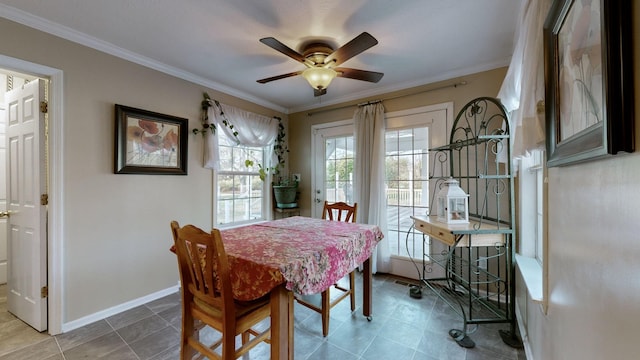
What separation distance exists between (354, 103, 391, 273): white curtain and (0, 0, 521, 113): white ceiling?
620 mm

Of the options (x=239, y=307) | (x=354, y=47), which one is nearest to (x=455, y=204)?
(x=354, y=47)

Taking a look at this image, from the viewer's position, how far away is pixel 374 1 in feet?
5.77

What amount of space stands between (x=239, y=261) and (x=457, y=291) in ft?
8.22

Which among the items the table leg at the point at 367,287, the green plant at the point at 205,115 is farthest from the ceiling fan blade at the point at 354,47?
the green plant at the point at 205,115

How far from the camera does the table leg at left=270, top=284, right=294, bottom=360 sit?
Answer: 4.34 ft

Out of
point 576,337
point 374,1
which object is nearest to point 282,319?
point 576,337

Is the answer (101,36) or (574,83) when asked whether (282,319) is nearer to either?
(574,83)

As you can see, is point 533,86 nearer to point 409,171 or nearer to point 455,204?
point 455,204

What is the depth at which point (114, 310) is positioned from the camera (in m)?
2.39

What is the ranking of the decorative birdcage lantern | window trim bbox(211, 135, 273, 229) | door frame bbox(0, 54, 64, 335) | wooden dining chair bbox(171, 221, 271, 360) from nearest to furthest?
wooden dining chair bbox(171, 221, 271, 360) → door frame bbox(0, 54, 64, 335) → the decorative birdcage lantern → window trim bbox(211, 135, 273, 229)

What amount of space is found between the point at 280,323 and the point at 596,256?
1.28 meters

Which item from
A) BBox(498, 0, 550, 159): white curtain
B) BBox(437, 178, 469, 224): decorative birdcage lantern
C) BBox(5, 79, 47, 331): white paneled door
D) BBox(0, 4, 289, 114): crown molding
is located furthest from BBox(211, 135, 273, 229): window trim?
BBox(498, 0, 550, 159): white curtain

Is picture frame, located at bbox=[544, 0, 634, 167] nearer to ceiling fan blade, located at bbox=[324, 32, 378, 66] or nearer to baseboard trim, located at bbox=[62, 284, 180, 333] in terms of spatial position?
ceiling fan blade, located at bbox=[324, 32, 378, 66]

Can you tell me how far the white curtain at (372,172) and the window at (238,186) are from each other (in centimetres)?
153
